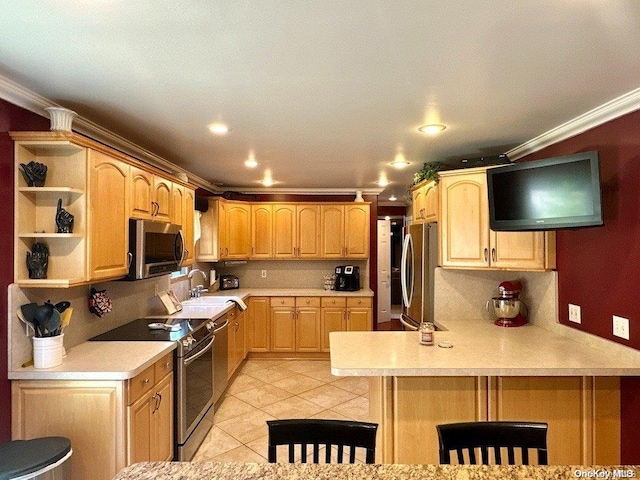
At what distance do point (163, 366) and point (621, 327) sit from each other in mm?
A: 2853

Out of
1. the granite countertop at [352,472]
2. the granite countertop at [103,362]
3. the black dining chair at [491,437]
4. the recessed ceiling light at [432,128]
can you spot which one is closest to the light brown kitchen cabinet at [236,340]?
the granite countertop at [103,362]

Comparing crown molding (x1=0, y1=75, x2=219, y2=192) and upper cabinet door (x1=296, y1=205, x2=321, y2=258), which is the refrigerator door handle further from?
crown molding (x1=0, y1=75, x2=219, y2=192)

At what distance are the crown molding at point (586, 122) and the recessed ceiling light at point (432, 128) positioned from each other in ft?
2.69

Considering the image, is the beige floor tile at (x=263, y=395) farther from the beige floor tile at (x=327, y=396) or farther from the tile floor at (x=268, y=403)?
the beige floor tile at (x=327, y=396)

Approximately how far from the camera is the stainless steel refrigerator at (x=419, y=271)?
3.64m

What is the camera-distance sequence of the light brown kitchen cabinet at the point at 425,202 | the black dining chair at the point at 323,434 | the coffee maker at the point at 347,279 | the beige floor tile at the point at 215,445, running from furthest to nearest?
the coffee maker at the point at 347,279
the light brown kitchen cabinet at the point at 425,202
the beige floor tile at the point at 215,445
the black dining chair at the point at 323,434

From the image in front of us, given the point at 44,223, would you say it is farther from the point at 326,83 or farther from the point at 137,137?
the point at 326,83

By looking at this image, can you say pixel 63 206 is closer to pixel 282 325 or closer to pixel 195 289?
pixel 195 289

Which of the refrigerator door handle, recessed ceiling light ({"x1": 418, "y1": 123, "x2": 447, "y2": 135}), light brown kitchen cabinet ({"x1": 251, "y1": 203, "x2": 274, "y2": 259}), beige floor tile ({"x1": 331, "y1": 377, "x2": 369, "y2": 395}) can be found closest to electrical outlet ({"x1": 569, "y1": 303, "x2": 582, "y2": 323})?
the refrigerator door handle

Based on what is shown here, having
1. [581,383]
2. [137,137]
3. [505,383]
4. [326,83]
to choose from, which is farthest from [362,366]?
[137,137]

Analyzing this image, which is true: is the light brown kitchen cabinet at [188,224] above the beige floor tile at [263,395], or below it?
above

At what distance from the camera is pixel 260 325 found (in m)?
5.40

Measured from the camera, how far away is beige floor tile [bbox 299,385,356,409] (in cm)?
396

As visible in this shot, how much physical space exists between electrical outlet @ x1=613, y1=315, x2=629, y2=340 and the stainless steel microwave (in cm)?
311
